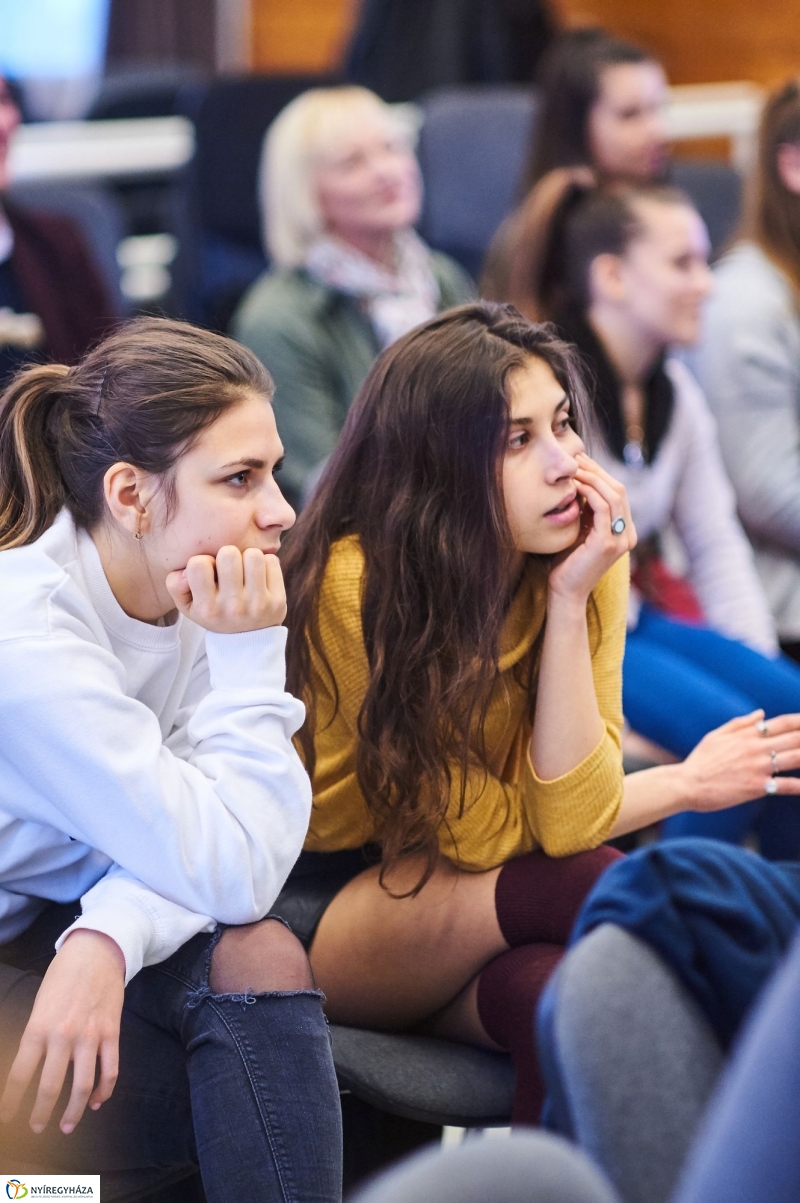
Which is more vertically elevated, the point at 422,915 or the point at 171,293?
the point at 422,915

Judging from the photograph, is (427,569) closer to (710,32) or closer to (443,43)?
(443,43)

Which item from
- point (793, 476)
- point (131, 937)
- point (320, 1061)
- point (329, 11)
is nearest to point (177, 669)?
point (131, 937)

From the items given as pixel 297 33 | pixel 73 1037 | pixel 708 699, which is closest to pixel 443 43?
pixel 297 33

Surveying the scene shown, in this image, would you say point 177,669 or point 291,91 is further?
point 291,91

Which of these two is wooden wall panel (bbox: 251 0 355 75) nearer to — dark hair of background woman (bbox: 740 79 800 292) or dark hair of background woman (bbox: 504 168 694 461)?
dark hair of background woman (bbox: 740 79 800 292)

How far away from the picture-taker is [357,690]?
4.16 feet

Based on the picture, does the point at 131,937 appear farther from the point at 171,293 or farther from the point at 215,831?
the point at 171,293

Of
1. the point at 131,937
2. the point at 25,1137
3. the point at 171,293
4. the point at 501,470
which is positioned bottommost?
the point at 171,293

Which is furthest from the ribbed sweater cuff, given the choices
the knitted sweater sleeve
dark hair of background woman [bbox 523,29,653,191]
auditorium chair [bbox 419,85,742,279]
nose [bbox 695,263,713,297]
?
auditorium chair [bbox 419,85,742,279]

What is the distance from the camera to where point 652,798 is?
135cm

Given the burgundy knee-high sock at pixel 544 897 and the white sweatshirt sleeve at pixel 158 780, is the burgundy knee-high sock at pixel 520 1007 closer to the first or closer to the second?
the burgundy knee-high sock at pixel 544 897

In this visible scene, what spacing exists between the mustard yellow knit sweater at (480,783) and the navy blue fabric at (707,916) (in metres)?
0.41

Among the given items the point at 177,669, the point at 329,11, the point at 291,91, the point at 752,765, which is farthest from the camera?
the point at 329,11

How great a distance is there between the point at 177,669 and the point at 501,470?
1.12 ft
